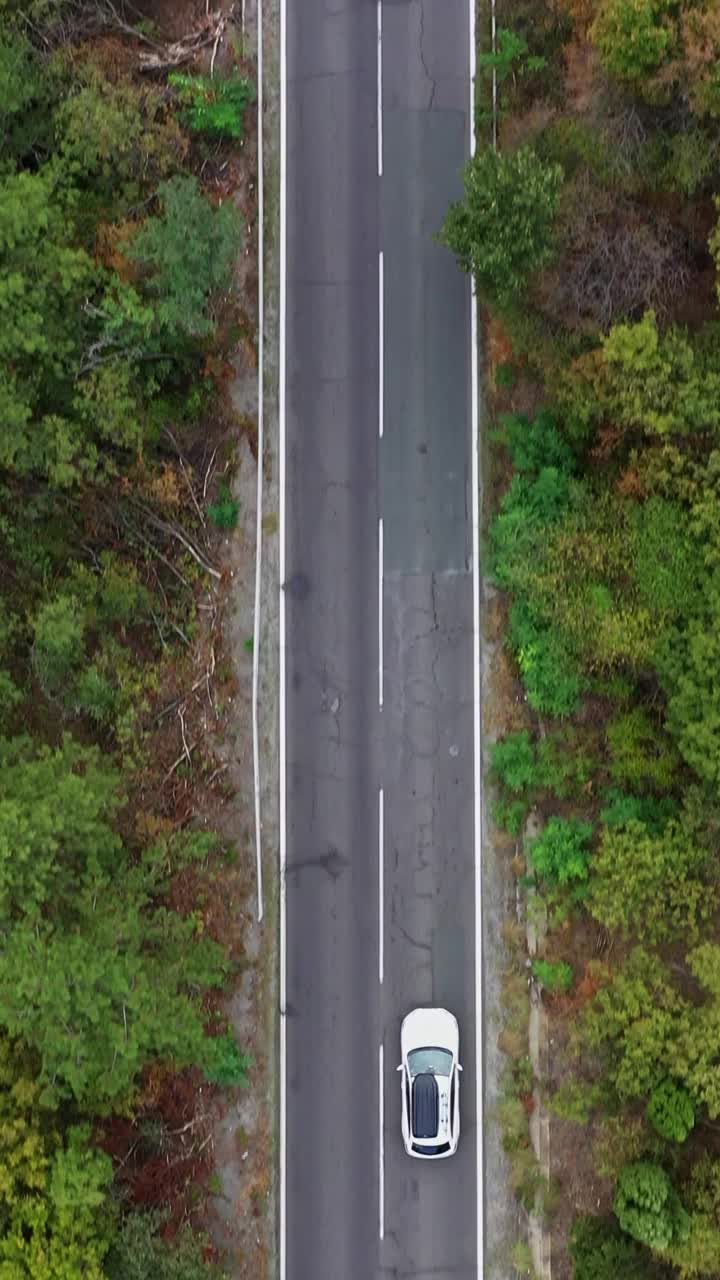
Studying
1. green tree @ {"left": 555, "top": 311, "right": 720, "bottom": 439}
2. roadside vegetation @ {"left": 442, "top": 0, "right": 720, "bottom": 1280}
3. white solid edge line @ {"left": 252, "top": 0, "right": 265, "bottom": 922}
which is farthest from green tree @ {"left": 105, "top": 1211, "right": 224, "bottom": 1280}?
green tree @ {"left": 555, "top": 311, "right": 720, "bottom": 439}

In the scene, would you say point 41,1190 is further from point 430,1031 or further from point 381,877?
point 381,877

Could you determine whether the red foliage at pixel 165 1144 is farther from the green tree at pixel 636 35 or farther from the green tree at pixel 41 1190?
the green tree at pixel 636 35

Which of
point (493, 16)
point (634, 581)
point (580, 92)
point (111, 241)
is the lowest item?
point (634, 581)

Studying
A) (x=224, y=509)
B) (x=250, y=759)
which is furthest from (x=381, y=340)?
(x=250, y=759)

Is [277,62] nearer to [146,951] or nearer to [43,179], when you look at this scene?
[43,179]

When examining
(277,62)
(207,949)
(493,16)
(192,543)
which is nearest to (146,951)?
(207,949)

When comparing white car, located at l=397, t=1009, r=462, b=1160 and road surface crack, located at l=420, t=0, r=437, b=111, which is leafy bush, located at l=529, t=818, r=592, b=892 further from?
road surface crack, located at l=420, t=0, r=437, b=111

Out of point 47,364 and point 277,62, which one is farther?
point 277,62
